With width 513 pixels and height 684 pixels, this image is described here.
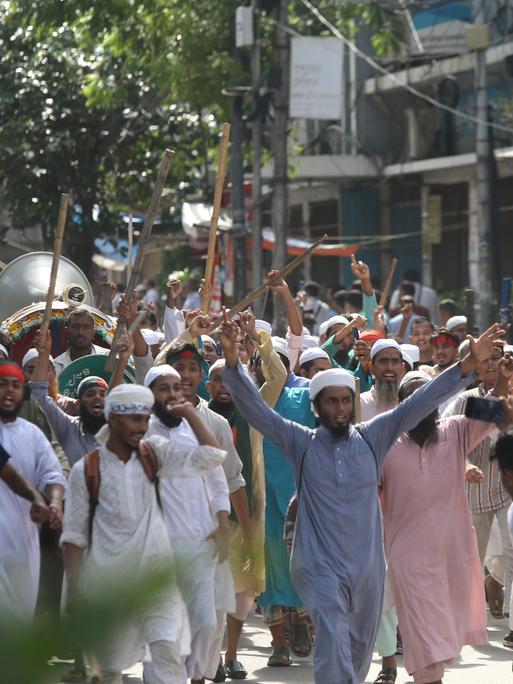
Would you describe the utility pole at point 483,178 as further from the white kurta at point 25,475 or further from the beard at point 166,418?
the white kurta at point 25,475

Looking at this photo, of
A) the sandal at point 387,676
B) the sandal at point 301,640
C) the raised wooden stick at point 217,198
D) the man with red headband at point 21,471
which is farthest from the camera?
the sandal at point 301,640

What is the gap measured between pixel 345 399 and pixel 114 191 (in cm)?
1974

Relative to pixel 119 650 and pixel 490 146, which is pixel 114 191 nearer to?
pixel 490 146

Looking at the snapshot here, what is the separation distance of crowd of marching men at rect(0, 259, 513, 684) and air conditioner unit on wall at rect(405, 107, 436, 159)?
2049 cm

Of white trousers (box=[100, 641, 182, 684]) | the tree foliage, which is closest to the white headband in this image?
white trousers (box=[100, 641, 182, 684])

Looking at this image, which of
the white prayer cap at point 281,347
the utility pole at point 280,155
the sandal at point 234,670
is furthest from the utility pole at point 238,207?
the sandal at point 234,670

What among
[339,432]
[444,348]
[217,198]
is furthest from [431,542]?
[444,348]

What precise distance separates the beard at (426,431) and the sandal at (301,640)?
1884mm

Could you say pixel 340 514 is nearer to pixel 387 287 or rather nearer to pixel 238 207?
pixel 387 287

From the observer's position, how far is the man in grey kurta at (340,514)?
5840 mm

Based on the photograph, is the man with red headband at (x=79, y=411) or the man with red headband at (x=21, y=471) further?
the man with red headband at (x=79, y=411)

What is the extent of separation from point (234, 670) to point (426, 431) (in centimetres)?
167

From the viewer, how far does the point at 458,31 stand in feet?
85.8

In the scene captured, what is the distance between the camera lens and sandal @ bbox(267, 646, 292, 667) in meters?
7.53
